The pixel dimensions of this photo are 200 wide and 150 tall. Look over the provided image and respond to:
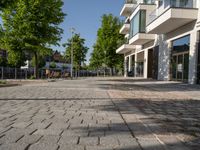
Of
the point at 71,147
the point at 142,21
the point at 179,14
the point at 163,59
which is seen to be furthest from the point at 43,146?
the point at 142,21

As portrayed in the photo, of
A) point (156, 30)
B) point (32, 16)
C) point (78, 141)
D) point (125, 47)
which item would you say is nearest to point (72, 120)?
point (78, 141)

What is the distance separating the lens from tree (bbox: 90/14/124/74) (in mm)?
56438

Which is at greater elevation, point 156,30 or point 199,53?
point 156,30

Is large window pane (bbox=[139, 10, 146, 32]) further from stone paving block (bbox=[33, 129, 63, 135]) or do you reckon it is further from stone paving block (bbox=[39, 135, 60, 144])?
stone paving block (bbox=[39, 135, 60, 144])

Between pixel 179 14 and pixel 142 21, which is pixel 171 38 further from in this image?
pixel 142 21

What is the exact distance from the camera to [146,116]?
698 cm

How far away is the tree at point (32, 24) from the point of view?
29.2 m

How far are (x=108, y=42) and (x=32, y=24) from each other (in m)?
28.2

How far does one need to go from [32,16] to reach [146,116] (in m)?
24.4

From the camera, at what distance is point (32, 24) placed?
29.1 metres

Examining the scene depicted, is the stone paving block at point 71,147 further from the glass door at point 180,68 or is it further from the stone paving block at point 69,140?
the glass door at point 180,68

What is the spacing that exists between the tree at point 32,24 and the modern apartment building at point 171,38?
9362 millimetres

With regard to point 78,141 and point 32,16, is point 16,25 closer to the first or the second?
point 32,16

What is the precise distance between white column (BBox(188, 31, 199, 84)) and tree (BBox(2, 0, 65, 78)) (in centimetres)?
1443
